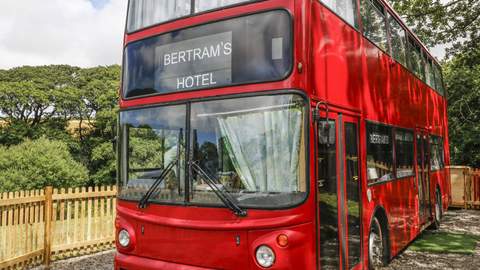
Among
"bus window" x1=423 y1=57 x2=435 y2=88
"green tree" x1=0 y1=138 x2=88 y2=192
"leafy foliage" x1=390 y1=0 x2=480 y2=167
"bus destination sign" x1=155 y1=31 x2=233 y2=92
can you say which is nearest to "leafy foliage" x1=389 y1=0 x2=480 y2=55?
"leafy foliage" x1=390 y1=0 x2=480 y2=167

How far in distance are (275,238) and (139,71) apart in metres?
2.58

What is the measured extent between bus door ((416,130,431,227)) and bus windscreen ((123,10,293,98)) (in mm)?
5686

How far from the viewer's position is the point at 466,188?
1485 centimetres

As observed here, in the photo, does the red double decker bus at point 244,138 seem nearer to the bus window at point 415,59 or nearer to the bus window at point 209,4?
the bus window at point 209,4

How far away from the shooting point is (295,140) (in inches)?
151

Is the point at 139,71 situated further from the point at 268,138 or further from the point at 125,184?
the point at 268,138

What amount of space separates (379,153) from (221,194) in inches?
128

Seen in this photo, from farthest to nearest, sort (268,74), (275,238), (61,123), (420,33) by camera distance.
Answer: (61,123) → (420,33) → (268,74) → (275,238)

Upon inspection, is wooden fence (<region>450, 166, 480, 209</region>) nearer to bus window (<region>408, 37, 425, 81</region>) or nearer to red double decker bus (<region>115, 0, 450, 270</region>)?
bus window (<region>408, 37, 425, 81</region>)

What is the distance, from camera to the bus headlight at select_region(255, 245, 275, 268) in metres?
3.71

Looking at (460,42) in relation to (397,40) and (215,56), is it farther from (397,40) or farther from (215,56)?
(215,56)

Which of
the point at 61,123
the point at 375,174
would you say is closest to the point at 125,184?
the point at 375,174

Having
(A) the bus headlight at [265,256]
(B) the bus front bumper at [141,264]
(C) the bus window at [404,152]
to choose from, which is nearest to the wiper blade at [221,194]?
(A) the bus headlight at [265,256]

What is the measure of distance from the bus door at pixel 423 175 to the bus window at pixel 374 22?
2819mm
